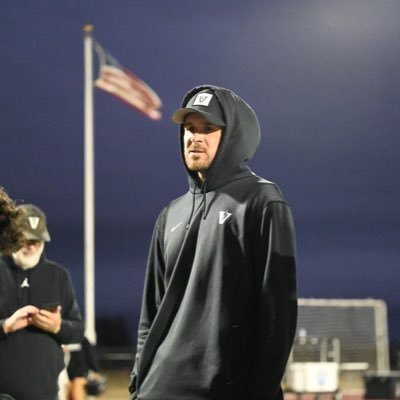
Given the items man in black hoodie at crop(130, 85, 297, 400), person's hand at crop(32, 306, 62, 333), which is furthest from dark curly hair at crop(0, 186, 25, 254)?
person's hand at crop(32, 306, 62, 333)

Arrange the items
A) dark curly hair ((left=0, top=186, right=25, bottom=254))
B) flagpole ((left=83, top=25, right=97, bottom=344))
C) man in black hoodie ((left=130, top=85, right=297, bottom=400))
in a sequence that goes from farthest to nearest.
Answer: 1. flagpole ((left=83, top=25, right=97, bottom=344))
2. man in black hoodie ((left=130, top=85, right=297, bottom=400))
3. dark curly hair ((left=0, top=186, right=25, bottom=254))

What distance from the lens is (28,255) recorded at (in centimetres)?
404

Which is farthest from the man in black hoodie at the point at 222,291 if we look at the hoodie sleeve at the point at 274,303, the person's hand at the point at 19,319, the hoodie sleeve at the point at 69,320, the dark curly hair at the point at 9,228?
the hoodie sleeve at the point at 69,320

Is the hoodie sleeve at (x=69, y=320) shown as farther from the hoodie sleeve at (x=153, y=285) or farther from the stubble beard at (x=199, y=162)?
the stubble beard at (x=199, y=162)

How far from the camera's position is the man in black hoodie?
254 centimetres

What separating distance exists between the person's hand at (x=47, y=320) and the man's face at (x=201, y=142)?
128 cm

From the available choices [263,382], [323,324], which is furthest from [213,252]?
[323,324]

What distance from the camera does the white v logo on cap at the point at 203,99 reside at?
2.87 m

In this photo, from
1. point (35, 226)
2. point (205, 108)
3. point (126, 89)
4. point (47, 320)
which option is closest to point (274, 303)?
point (205, 108)

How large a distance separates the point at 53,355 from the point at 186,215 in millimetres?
1421

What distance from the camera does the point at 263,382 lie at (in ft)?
8.20

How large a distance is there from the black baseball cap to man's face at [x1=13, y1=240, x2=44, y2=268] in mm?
1376

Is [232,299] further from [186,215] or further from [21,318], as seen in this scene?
[21,318]

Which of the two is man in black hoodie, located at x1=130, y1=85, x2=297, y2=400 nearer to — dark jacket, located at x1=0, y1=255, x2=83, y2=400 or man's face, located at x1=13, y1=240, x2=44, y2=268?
dark jacket, located at x1=0, y1=255, x2=83, y2=400
